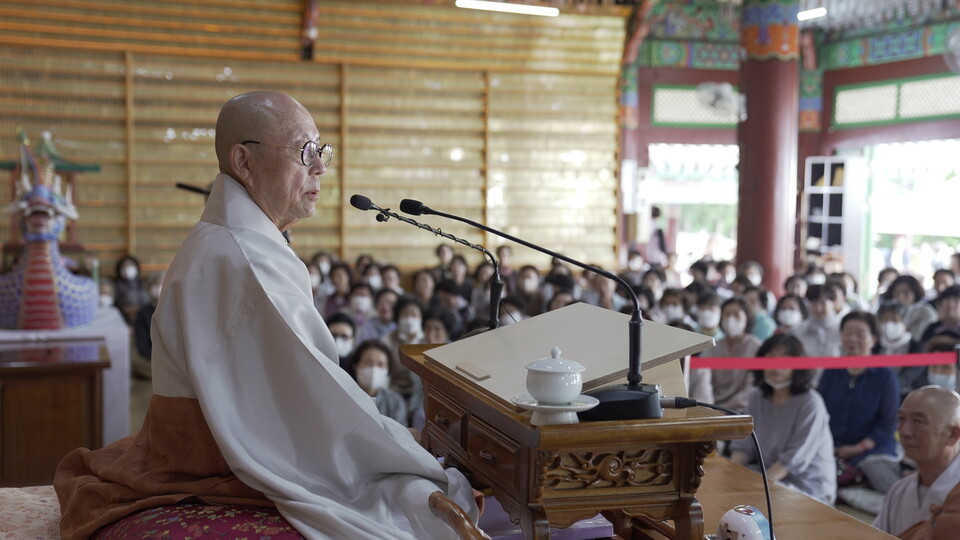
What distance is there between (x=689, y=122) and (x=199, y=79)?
240 inches

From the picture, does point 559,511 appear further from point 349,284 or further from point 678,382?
point 349,284

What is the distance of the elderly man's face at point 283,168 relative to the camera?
69.4 inches

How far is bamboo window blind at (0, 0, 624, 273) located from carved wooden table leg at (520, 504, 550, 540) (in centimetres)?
720

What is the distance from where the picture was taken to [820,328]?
20.2 feet

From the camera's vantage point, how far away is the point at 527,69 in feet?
29.9

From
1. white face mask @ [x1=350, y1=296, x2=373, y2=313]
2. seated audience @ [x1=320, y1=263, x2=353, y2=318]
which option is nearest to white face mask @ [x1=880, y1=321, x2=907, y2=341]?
white face mask @ [x1=350, y1=296, x2=373, y2=313]

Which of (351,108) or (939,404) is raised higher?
(351,108)

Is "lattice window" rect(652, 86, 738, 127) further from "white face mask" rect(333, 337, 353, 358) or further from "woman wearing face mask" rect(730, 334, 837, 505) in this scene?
"woman wearing face mask" rect(730, 334, 837, 505)

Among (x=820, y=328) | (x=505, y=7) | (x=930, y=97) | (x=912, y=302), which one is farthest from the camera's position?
(x=930, y=97)

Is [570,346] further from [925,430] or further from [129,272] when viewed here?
[129,272]

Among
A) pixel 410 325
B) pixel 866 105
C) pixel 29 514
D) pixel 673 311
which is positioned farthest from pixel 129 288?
pixel 866 105

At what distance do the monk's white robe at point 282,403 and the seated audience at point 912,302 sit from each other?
5913mm

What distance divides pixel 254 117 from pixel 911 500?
101 inches

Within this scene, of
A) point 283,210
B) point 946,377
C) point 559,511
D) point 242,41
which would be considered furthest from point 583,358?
point 242,41
